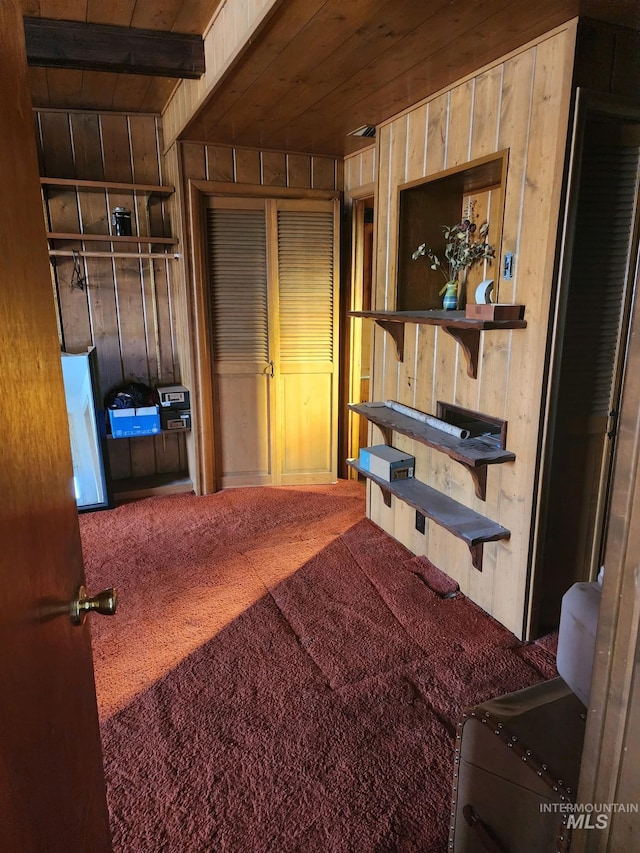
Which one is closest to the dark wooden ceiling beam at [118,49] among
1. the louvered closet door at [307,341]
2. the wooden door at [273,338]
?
the wooden door at [273,338]

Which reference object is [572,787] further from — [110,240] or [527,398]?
[110,240]

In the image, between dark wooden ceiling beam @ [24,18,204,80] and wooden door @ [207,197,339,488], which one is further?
wooden door @ [207,197,339,488]

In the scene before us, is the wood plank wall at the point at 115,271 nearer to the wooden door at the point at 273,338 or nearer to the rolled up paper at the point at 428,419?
the wooden door at the point at 273,338

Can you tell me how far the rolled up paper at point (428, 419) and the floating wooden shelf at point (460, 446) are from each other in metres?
0.02

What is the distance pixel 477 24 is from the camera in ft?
6.07

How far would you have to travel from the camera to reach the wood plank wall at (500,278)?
2.01m

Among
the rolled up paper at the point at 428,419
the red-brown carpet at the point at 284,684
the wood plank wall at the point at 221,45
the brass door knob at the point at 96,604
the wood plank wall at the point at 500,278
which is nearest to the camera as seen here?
the brass door knob at the point at 96,604

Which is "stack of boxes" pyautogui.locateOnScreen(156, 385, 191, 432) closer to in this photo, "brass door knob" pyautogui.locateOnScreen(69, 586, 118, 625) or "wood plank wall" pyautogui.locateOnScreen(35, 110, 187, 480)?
"wood plank wall" pyautogui.locateOnScreen(35, 110, 187, 480)

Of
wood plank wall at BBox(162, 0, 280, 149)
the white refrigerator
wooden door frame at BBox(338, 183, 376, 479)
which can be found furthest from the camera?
wooden door frame at BBox(338, 183, 376, 479)

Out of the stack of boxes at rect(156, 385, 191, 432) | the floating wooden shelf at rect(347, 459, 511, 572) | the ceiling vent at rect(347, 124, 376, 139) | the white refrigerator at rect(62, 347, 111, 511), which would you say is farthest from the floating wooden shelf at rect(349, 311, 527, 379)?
the white refrigerator at rect(62, 347, 111, 511)

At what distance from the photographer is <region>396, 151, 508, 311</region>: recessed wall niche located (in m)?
2.69

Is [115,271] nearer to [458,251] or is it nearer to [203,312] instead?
→ [203,312]

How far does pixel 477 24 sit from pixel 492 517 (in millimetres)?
1830

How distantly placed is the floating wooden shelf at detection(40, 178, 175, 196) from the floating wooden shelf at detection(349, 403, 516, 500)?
2120 mm
